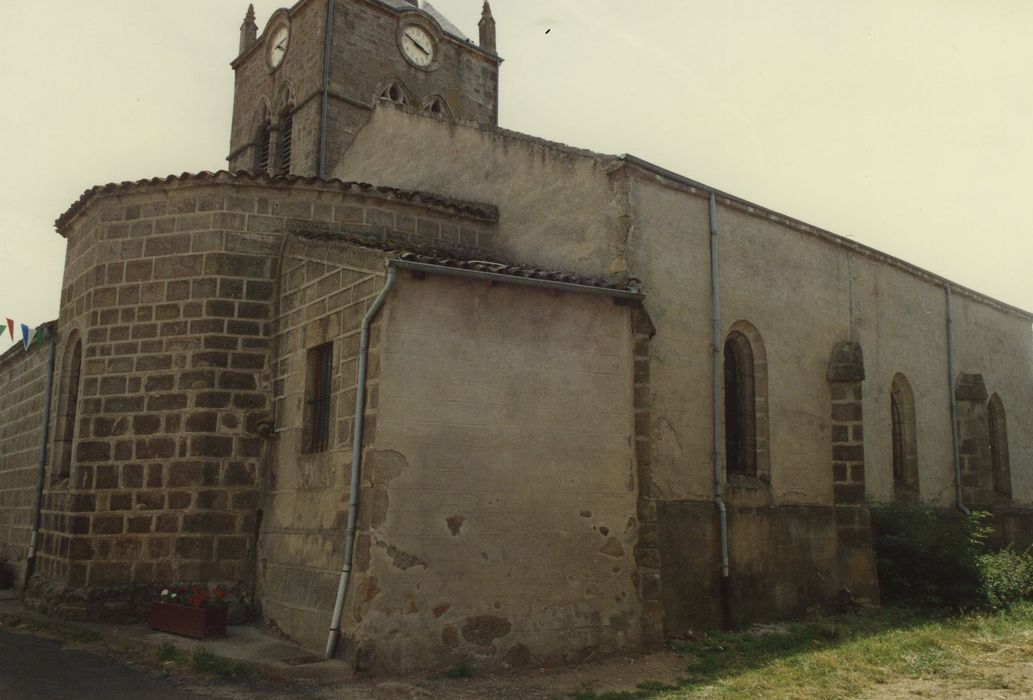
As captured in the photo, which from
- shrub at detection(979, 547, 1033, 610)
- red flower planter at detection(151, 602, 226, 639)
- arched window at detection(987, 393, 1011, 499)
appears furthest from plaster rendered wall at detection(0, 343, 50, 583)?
arched window at detection(987, 393, 1011, 499)

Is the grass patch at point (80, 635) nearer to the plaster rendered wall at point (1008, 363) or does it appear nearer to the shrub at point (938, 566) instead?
the shrub at point (938, 566)

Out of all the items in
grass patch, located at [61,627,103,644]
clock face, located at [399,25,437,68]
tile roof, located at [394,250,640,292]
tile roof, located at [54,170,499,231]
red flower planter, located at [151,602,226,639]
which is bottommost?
grass patch, located at [61,627,103,644]

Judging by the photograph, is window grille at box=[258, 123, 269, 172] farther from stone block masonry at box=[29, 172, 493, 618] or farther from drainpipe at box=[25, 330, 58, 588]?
stone block masonry at box=[29, 172, 493, 618]

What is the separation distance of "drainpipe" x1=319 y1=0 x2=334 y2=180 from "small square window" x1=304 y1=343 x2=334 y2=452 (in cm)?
983

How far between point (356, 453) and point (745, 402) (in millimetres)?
5743

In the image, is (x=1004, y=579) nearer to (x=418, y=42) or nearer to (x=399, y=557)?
(x=399, y=557)

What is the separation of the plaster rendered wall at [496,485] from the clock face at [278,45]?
597 inches

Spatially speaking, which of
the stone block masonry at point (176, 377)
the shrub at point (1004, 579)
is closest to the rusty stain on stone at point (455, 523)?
the stone block masonry at point (176, 377)

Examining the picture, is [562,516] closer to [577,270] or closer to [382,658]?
[382,658]

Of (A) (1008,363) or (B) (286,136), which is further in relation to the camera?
(B) (286,136)

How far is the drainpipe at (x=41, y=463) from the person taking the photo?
11.6m

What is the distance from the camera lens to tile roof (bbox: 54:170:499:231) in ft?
35.6

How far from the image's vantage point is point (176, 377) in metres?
10.5

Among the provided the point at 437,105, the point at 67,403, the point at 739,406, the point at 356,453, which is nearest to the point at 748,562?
the point at 739,406
